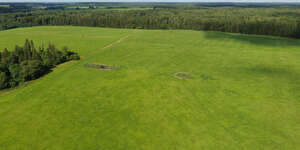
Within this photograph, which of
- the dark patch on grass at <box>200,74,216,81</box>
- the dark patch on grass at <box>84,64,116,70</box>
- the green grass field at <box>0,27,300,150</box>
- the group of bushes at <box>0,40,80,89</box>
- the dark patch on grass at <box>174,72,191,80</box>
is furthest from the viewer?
the dark patch on grass at <box>84,64,116,70</box>

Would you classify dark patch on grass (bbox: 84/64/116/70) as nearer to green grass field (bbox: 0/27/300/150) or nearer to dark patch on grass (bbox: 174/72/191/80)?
green grass field (bbox: 0/27/300/150)

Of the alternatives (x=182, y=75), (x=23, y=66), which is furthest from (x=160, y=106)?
(x=23, y=66)

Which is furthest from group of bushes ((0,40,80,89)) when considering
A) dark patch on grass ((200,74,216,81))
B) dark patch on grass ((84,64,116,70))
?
dark patch on grass ((200,74,216,81))

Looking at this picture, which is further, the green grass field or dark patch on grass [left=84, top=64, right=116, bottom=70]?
dark patch on grass [left=84, top=64, right=116, bottom=70]

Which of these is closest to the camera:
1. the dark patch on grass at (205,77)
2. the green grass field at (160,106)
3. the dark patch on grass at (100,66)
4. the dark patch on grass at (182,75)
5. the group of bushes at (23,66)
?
the green grass field at (160,106)

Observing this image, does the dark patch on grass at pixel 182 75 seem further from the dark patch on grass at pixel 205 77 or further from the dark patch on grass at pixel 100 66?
the dark patch on grass at pixel 100 66

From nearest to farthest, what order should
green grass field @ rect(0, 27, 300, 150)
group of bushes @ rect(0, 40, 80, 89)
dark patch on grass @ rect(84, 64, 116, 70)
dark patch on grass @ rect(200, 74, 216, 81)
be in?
green grass field @ rect(0, 27, 300, 150) → group of bushes @ rect(0, 40, 80, 89) → dark patch on grass @ rect(200, 74, 216, 81) → dark patch on grass @ rect(84, 64, 116, 70)

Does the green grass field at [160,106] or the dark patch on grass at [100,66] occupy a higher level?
the dark patch on grass at [100,66]

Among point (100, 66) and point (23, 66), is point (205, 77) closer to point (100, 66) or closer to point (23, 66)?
point (100, 66)

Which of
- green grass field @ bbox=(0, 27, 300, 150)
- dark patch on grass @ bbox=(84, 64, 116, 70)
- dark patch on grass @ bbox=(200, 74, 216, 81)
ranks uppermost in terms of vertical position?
dark patch on grass @ bbox=(84, 64, 116, 70)

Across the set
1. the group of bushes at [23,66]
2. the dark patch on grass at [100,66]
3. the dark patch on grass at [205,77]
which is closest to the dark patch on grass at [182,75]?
the dark patch on grass at [205,77]
